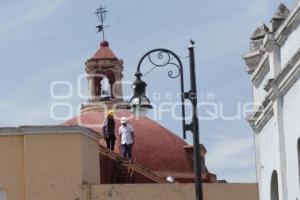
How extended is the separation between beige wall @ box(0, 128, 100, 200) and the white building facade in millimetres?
6091

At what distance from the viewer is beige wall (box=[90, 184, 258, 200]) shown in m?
31.4

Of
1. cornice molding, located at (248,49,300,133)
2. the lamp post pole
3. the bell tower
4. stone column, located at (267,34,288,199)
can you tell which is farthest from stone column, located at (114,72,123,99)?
the lamp post pole

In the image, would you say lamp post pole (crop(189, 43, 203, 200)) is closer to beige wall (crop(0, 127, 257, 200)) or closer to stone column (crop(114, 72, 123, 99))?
beige wall (crop(0, 127, 257, 200))

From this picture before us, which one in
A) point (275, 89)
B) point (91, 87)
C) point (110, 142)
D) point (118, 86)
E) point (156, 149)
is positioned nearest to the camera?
point (275, 89)

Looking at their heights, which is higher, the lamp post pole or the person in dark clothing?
the person in dark clothing

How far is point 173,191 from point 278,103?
29.9 ft

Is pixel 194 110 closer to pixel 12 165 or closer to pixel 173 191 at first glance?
pixel 173 191

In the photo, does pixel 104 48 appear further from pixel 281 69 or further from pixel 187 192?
pixel 281 69

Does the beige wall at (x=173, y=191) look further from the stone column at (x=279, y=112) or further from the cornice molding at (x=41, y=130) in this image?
the stone column at (x=279, y=112)

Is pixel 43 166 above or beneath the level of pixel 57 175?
above

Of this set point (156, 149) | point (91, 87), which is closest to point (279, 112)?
point (156, 149)

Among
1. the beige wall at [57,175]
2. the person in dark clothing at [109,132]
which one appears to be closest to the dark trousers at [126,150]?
the person in dark clothing at [109,132]

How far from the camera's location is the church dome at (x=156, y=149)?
40.5 meters

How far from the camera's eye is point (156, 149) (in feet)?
134
